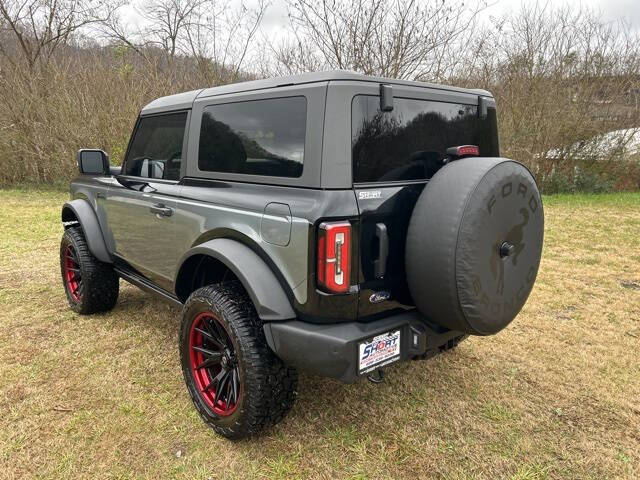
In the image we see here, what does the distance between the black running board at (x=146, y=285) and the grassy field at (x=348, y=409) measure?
440 mm

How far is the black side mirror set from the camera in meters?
3.62

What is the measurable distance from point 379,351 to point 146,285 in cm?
197

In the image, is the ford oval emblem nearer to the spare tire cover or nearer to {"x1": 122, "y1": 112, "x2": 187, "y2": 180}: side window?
the spare tire cover

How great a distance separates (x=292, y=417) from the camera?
2.54m

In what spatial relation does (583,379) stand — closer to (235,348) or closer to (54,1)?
(235,348)

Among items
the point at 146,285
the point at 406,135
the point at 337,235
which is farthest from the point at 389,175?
the point at 146,285

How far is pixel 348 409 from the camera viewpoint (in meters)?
2.62

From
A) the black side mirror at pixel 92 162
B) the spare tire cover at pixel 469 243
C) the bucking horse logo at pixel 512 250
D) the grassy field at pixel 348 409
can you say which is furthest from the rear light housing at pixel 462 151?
the black side mirror at pixel 92 162

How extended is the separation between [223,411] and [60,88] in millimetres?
12908

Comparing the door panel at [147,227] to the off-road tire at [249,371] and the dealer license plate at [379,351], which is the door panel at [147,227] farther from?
the dealer license plate at [379,351]

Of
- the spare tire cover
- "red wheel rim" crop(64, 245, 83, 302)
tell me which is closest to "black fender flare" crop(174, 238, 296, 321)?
the spare tire cover

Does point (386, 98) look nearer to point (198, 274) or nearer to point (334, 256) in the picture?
point (334, 256)

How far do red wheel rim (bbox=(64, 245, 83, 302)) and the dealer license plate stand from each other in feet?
9.88

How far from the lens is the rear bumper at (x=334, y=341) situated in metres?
1.94
